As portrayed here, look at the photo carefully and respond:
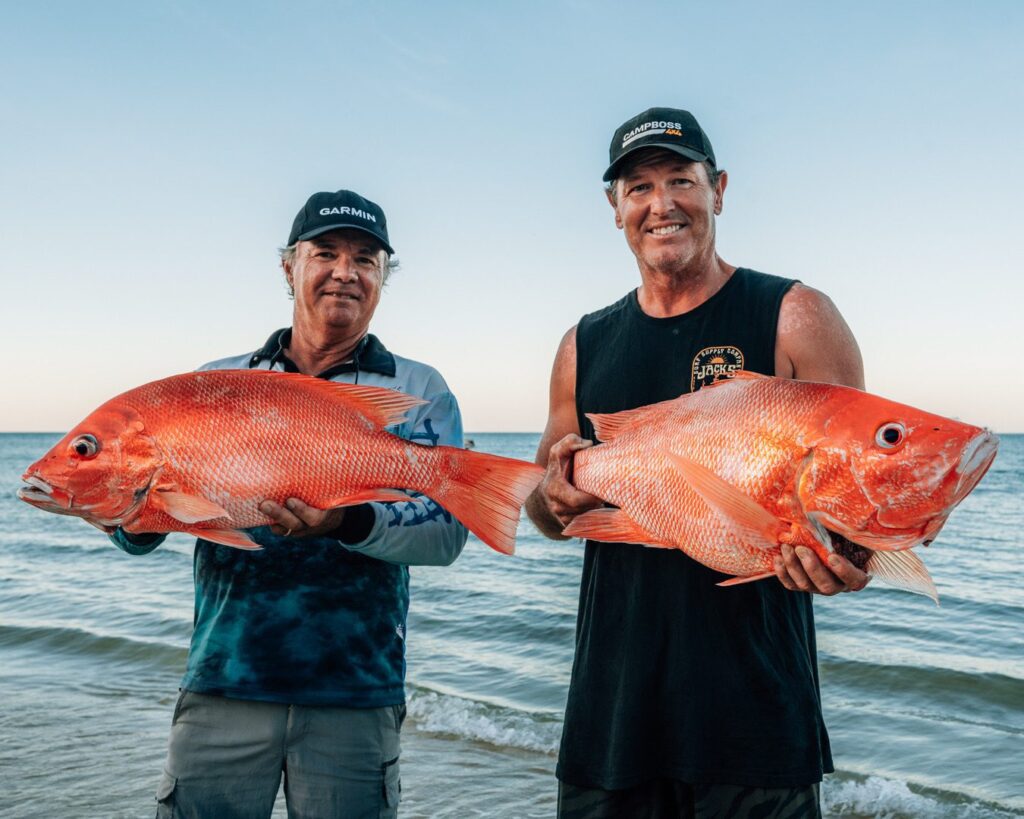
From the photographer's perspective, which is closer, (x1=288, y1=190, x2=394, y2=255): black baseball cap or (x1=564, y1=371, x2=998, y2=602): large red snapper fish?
(x1=564, y1=371, x2=998, y2=602): large red snapper fish

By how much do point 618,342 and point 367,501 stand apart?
41.8 inches

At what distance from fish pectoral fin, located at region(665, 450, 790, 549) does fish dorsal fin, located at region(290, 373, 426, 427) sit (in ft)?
3.65

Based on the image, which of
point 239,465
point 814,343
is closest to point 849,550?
point 814,343

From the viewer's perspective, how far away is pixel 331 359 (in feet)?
11.5

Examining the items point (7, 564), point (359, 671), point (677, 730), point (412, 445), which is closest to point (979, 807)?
point (677, 730)

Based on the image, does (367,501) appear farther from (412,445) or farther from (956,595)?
(956,595)

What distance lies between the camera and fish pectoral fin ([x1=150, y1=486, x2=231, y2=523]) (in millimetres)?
2568

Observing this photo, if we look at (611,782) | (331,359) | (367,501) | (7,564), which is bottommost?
(7,564)

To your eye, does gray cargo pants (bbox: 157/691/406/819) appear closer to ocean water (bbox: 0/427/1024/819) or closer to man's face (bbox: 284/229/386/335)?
man's face (bbox: 284/229/386/335)

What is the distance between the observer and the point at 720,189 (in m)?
3.31

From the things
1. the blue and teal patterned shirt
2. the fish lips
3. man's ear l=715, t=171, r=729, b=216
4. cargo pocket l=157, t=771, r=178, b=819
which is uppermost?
man's ear l=715, t=171, r=729, b=216

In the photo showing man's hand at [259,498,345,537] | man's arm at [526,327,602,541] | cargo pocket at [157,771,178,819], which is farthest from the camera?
cargo pocket at [157,771,178,819]

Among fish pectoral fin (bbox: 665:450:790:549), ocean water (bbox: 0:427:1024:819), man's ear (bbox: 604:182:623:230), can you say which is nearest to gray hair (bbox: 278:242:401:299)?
man's ear (bbox: 604:182:623:230)

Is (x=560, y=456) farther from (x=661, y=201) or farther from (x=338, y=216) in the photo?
(x=338, y=216)
